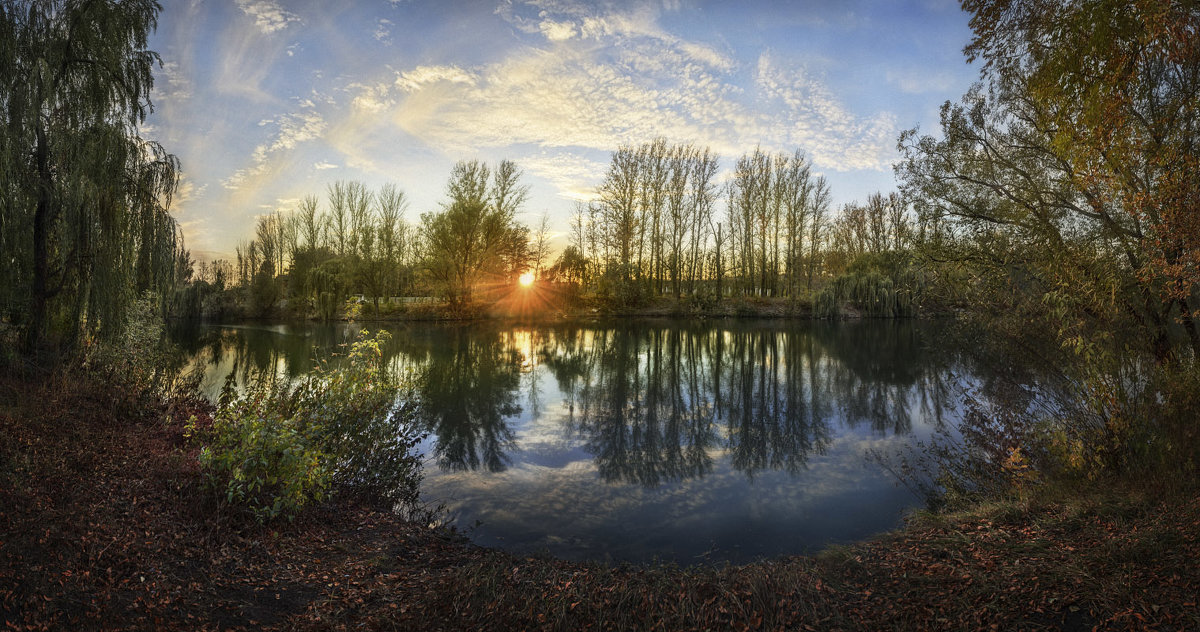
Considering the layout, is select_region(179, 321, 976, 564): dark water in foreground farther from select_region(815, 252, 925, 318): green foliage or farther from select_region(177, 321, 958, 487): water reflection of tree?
Answer: select_region(815, 252, 925, 318): green foliage

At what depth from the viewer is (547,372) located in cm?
1883

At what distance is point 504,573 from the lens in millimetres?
4730

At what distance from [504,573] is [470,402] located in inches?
374

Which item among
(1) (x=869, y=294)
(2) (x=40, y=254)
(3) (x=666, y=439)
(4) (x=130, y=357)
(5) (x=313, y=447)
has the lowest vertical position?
(3) (x=666, y=439)

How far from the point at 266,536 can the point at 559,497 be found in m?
3.71

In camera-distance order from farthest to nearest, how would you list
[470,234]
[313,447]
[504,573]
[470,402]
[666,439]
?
[470,234], [470,402], [666,439], [313,447], [504,573]

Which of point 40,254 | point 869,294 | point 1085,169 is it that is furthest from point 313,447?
point 869,294

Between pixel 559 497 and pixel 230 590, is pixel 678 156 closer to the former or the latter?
pixel 559 497

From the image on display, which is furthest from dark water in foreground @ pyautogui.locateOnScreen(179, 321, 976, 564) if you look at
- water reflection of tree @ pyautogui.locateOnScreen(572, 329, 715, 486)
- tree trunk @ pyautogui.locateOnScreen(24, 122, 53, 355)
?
tree trunk @ pyautogui.locateOnScreen(24, 122, 53, 355)

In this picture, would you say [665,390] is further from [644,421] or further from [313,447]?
[313,447]

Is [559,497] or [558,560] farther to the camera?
[559,497]

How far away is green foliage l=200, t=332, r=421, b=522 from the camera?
18.1 ft

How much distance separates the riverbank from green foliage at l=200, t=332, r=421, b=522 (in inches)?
13.2

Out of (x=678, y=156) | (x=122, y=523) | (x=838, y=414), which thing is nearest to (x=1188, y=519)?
(x=838, y=414)
